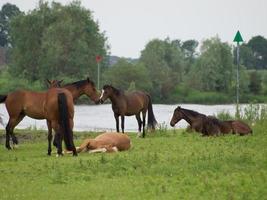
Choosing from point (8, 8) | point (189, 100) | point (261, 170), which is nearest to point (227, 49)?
point (189, 100)

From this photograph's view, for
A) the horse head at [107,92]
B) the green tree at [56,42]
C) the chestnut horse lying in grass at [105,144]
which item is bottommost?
the chestnut horse lying in grass at [105,144]

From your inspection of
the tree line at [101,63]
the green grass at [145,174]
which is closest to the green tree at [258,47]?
the tree line at [101,63]

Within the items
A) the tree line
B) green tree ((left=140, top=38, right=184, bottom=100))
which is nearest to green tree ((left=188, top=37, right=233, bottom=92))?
the tree line

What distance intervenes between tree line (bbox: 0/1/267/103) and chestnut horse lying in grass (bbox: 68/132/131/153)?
1620 inches

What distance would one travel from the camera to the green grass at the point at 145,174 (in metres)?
8.65

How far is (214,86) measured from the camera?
6950 cm

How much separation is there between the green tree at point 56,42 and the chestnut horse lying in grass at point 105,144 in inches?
1687

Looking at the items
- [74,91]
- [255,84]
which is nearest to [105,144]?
[74,91]

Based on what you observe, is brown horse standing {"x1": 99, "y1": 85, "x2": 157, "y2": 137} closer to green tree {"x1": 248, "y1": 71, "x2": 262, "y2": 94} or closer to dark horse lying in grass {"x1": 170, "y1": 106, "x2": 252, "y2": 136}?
dark horse lying in grass {"x1": 170, "y1": 106, "x2": 252, "y2": 136}

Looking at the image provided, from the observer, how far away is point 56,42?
5706cm

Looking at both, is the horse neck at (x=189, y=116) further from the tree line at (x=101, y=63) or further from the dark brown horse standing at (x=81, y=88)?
the tree line at (x=101, y=63)

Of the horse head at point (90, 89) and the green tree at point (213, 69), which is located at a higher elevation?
the green tree at point (213, 69)

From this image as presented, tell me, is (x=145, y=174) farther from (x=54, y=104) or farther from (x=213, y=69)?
(x=213, y=69)

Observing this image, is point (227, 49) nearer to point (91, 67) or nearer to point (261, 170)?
point (91, 67)
